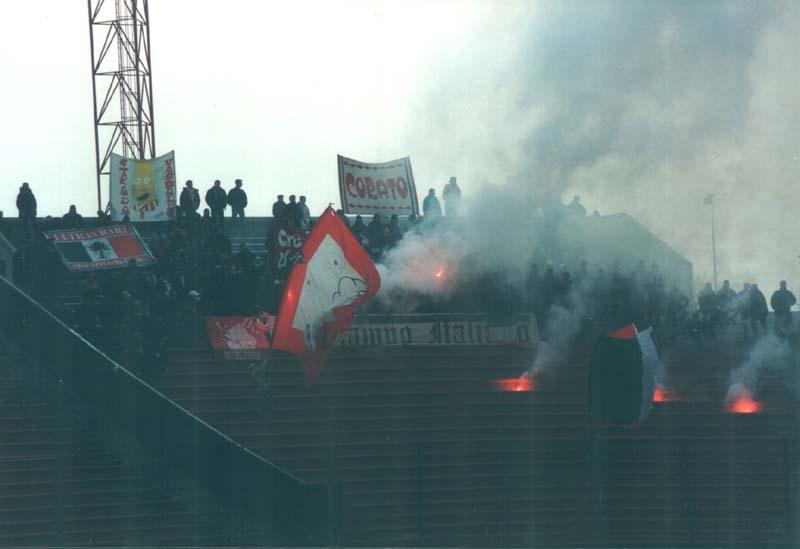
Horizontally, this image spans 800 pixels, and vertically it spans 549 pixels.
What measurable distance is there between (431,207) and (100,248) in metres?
9.23

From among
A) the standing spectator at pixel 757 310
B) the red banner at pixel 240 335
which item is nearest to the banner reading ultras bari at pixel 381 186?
the red banner at pixel 240 335

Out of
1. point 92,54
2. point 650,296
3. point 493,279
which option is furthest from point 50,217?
point 650,296

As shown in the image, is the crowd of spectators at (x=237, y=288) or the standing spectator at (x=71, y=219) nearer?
the crowd of spectators at (x=237, y=288)

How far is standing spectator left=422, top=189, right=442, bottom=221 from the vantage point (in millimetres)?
34812

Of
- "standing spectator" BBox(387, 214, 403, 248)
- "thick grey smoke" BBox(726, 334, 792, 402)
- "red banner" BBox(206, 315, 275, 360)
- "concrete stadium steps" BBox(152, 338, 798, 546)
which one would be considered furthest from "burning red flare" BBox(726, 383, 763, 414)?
"red banner" BBox(206, 315, 275, 360)

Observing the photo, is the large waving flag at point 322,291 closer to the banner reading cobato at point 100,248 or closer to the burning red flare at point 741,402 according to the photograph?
the banner reading cobato at point 100,248

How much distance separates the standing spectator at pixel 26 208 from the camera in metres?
32.5

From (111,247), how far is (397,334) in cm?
636

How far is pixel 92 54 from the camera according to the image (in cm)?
3959

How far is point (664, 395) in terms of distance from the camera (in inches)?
1168

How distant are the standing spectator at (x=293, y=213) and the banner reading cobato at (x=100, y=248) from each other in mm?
Result: 3219

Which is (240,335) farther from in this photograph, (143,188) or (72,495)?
(143,188)

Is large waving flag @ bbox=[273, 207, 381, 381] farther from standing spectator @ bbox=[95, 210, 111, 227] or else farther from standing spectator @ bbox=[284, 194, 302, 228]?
standing spectator @ bbox=[95, 210, 111, 227]

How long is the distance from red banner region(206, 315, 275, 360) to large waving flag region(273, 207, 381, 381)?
4122 millimetres
